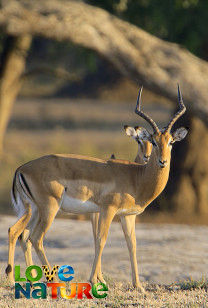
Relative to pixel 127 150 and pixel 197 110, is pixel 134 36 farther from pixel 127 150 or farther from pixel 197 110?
pixel 127 150

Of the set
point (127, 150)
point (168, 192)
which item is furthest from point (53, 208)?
point (127, 150)

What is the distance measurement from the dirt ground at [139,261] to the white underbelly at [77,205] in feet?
2.97

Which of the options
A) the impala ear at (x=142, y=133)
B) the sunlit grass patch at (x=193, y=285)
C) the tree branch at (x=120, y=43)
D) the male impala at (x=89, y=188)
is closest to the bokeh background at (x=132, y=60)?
the tree branch at (x=120, y=43)

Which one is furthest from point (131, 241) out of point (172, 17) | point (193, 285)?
point (172, 17)

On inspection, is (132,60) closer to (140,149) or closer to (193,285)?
(140,149)

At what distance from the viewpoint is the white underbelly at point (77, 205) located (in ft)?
24.5

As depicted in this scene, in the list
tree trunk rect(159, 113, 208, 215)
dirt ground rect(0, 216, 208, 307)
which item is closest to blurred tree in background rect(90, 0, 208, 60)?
tree trunk rect(159, 113, 208, 215)

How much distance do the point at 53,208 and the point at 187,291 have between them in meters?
1.74

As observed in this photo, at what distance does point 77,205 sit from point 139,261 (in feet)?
8.66

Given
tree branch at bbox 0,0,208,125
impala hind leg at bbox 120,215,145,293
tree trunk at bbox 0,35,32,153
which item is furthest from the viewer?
tree trunk at bbox 0,35,32,153

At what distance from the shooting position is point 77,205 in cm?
747

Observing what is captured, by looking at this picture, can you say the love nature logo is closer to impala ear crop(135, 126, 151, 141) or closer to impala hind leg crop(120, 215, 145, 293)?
impala hind leg crop(120, 215, 145, 293)

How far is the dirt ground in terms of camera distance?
703 cm

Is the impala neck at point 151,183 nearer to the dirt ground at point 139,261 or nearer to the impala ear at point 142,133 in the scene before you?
the impala ear at point 142,133
